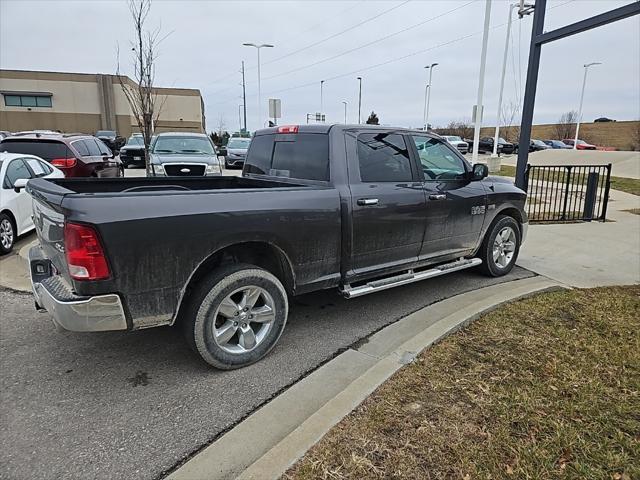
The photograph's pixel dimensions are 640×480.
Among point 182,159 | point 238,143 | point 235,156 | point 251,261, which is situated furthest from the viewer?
point 238,143

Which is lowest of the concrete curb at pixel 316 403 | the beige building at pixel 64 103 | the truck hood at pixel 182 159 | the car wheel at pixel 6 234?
the concrete curb at pixel 316 403

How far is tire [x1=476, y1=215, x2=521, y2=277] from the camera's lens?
5402 mm

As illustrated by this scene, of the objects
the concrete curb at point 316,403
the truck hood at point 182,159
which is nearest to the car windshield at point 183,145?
the truck hood at point 182,159

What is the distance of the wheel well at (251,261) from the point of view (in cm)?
321

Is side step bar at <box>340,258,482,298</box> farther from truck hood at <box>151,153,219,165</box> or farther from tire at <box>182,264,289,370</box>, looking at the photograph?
truck hood at <box>151,153,219,165</box>

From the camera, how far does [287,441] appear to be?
2.40m

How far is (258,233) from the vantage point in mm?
3225

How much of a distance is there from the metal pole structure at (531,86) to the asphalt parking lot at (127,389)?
458cm

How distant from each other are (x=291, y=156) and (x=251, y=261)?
129 cm

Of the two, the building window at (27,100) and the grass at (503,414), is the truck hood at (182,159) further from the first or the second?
the building window at (27,100)

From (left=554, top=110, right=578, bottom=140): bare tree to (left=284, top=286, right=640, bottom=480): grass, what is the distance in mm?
63915

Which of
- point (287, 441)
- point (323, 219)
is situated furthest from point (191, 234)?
point (287, 441)

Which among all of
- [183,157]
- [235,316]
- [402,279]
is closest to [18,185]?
[183,157]

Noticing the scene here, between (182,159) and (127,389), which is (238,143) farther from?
(127,389)
